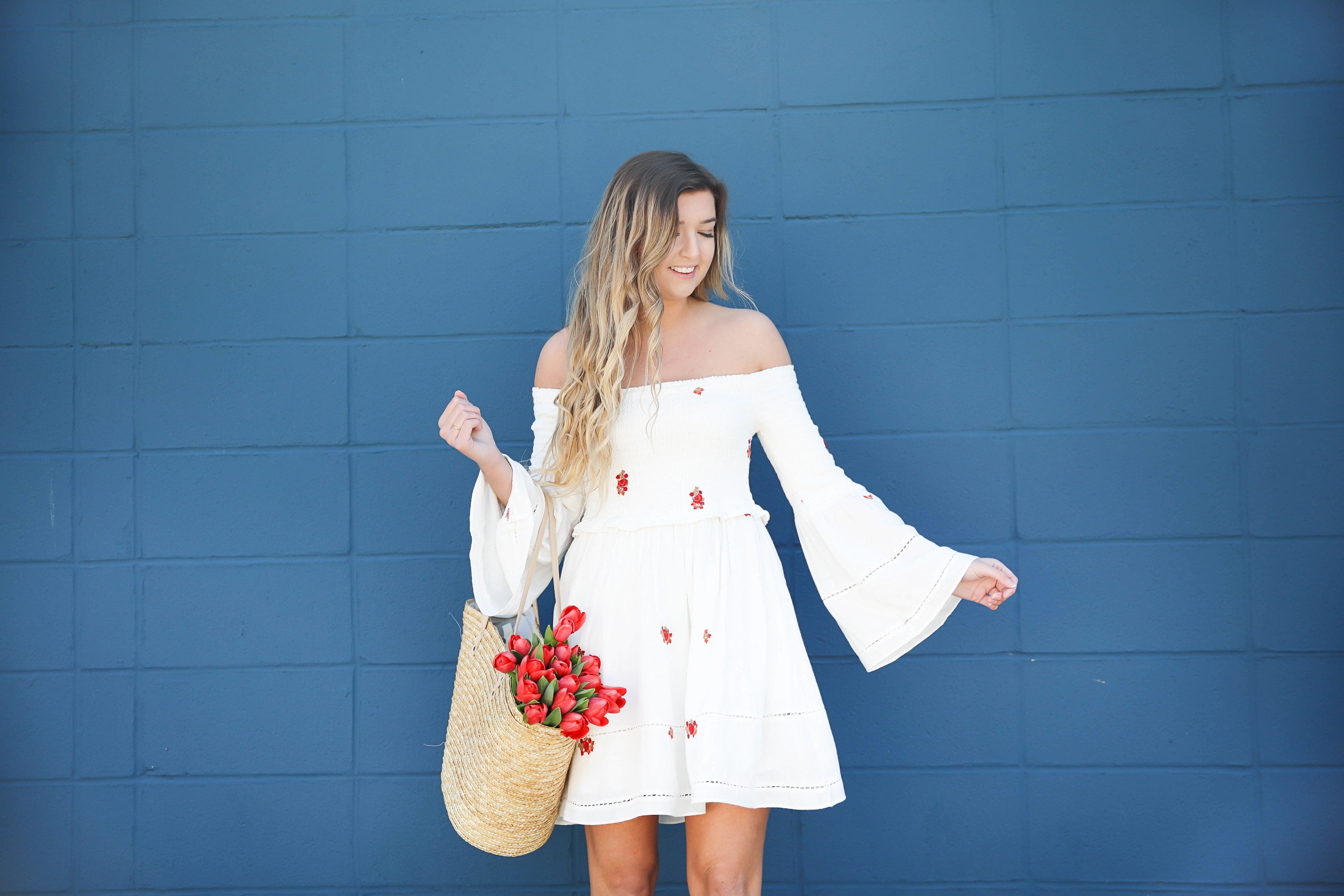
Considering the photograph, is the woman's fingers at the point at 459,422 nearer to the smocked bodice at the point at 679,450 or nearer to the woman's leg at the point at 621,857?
the smocked bodice at the point at 679,450

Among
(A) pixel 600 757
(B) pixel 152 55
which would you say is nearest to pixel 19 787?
(A) pixel 600 757

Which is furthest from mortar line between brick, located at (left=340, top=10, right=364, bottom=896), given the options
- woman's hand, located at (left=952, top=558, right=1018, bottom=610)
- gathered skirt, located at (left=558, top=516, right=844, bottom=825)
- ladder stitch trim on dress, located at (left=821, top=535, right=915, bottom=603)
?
woman's hand, located at (left=952, top=558, right=1018, bottom=610)

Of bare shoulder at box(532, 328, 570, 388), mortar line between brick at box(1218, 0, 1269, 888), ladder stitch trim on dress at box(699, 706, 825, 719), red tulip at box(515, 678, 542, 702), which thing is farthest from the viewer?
mortar line between brick at box(1218, 0, 1269, 888)

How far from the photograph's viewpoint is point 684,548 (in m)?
1.91

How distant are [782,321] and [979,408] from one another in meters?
0.58

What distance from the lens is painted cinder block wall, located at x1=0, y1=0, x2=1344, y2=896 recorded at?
2.42m

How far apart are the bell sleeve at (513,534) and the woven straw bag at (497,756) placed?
0.03 meters

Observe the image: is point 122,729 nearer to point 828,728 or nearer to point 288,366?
point 288,366

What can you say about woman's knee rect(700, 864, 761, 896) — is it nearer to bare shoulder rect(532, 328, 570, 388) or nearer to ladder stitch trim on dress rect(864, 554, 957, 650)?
ladder stitch trim on dress rect(864, 554, 957, 650)

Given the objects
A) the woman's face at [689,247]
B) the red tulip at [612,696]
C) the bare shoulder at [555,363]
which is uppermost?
the woman's face at [689,247]

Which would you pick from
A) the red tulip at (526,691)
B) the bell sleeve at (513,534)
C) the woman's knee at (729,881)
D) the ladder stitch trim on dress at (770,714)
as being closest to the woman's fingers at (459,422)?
the bell sleeve at (513,534)

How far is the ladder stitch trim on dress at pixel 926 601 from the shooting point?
1.94 meters

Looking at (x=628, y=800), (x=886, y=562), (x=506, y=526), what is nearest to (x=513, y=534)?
(x=506, y=526)

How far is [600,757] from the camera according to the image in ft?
6.04
